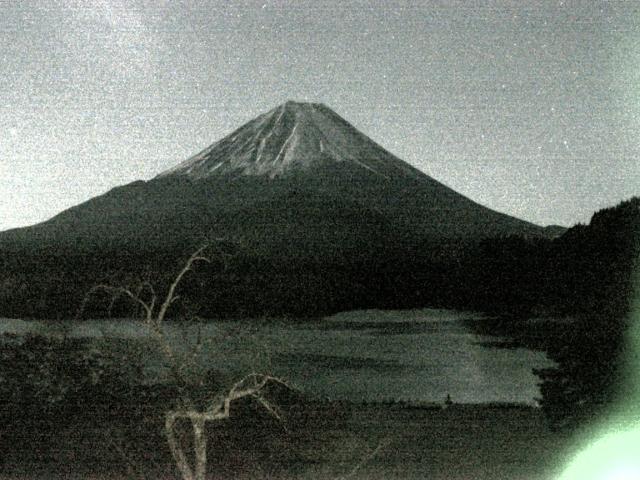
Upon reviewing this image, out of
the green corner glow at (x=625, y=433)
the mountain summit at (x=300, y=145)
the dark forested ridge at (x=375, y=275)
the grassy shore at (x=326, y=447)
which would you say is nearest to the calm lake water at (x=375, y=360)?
the dark forested ridge at (x=375, y=275)

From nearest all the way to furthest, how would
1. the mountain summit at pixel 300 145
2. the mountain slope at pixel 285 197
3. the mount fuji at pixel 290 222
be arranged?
the mount fuji at pixel 290 222
the mountain slope at pixel 285 197
the mountain summit at pixel 300 145

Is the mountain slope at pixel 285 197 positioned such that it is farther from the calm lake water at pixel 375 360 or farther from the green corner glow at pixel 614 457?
the green corner glow at pixel 614 457

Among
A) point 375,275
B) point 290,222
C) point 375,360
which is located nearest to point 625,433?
point 375,360

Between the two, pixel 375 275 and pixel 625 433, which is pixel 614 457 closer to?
pixel 625 433

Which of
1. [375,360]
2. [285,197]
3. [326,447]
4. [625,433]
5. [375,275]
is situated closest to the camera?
[625,433]

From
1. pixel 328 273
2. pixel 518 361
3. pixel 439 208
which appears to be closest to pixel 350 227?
pixel 439 208

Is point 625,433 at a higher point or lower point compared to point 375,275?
lower
